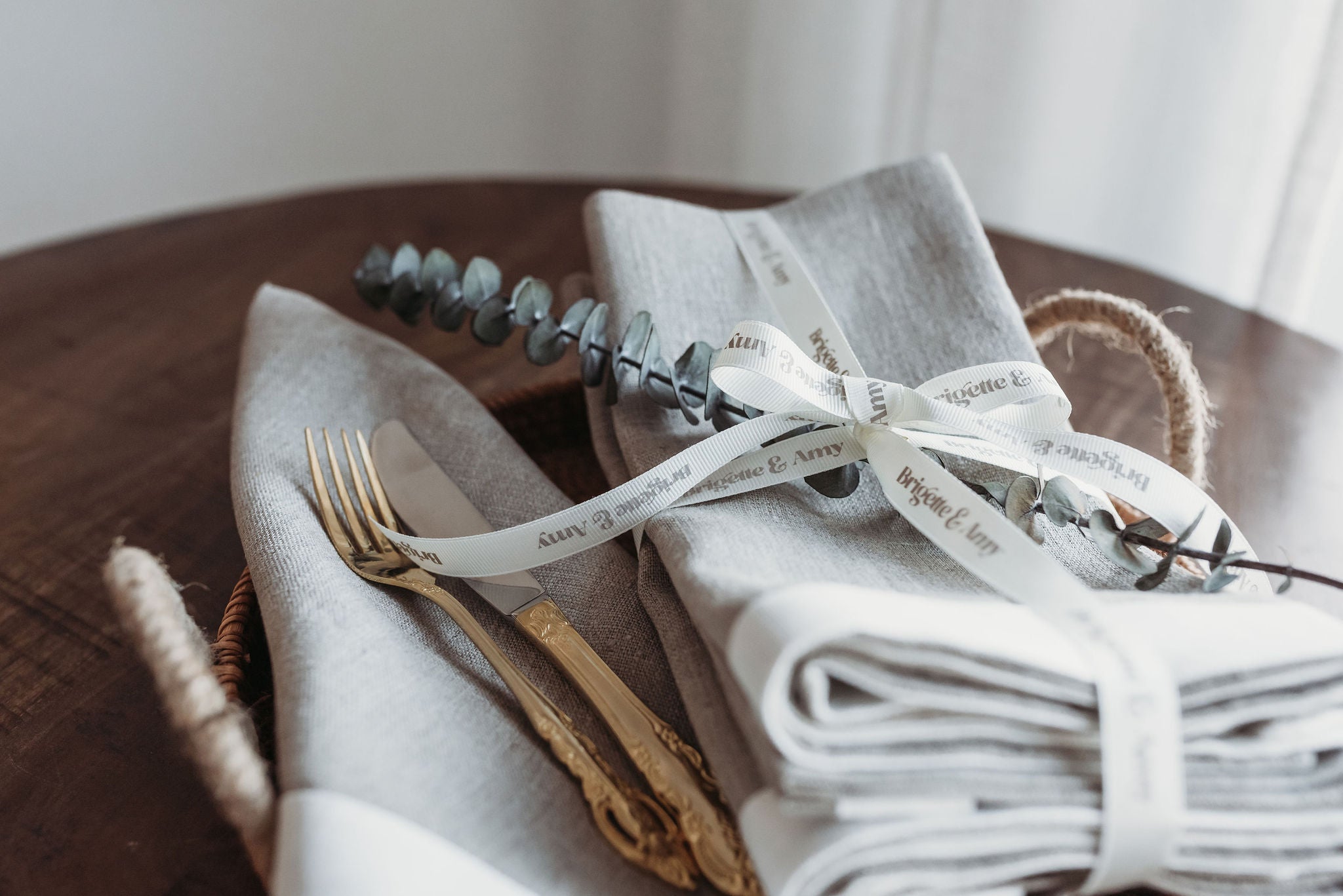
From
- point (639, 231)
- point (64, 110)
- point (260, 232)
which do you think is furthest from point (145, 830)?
point (64, 110)

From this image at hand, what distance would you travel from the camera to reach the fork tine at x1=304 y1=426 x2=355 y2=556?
43 cm

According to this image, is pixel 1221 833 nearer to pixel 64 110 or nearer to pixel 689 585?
pixel 689 585

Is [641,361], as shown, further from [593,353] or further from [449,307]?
[449,307]

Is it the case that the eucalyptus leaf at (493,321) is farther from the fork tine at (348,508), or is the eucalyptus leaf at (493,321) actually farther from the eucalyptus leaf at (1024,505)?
the eucalyptus leaf at (1024,505)

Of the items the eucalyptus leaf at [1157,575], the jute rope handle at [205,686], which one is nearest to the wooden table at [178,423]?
the jute rope handle at [205,686]

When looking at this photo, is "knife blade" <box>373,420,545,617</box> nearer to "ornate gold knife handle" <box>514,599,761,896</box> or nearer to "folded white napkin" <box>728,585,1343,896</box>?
"ornate gold knife handle" <box>514,599,761,896</box>

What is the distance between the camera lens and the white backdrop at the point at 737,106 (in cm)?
100

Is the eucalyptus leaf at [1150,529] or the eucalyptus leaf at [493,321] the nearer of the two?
the eucalyptus leaf at [1150,529]

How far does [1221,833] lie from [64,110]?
4.42ft

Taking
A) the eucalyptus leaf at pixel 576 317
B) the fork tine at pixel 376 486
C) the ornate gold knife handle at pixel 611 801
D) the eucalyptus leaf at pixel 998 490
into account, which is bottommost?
the ornate gold knife handle at pixel 611 801

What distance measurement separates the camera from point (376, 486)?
0.48 metres

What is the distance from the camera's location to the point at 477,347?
2.29 feet

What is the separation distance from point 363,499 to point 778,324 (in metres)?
0.23

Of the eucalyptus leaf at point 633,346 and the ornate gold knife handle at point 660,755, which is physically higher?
the eucalyptus leaf at point 633,346
